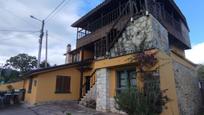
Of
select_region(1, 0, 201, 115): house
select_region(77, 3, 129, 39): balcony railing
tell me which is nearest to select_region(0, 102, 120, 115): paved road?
select_region(1, 0, 201, 115): house

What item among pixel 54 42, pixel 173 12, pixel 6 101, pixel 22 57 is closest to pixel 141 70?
pixel 173 12

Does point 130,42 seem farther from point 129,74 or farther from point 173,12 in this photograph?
point 173,12

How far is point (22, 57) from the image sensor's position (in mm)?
37812

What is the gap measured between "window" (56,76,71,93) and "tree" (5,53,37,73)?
25788mm

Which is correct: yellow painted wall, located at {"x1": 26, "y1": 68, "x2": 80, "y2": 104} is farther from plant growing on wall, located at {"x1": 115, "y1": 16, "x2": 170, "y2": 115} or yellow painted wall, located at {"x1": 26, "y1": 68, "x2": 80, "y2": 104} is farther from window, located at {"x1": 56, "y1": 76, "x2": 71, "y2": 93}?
plant growing on wall, located at {"x1": 115, "y1": 16, "x2": 170, "y2": 115}

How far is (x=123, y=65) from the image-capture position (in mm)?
9016

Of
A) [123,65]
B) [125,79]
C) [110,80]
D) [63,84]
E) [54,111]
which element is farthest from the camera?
[63,84]

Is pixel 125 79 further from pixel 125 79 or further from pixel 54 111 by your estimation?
pixel 54 111

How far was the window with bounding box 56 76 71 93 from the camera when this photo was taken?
13.9 metres

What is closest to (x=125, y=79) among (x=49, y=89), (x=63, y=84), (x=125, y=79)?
(x=125, y=79)

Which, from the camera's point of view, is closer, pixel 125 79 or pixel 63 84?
pixel 125 79

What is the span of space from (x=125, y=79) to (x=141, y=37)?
2.35m

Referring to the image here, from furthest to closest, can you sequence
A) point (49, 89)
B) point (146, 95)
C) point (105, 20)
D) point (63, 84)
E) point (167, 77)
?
point (105, 20) < point (63, 84) < point (49, 89) < point (167, 77) < point (146, 95)

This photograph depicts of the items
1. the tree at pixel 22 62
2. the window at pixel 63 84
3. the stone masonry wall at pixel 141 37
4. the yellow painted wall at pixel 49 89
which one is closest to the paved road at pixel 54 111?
the yellow painted wall at pixel 49 89
